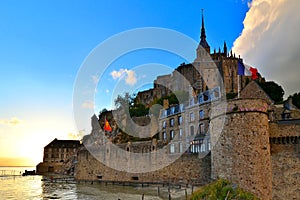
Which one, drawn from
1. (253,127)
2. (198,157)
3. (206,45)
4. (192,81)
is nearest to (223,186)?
(253,127)

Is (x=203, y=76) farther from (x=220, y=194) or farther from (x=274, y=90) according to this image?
(x=220, y=194)

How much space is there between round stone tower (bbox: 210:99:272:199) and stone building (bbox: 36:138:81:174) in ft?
225

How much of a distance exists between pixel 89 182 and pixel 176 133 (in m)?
15.0

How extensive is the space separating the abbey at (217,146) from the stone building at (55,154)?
2076 centimetres

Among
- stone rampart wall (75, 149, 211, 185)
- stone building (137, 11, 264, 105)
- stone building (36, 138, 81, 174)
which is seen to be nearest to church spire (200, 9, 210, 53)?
stone building (137, 11, 264, 105)

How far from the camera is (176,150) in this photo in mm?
46594

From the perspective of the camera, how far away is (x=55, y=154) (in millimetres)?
88312

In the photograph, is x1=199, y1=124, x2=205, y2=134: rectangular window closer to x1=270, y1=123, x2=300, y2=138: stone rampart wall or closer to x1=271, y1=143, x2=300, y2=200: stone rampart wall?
x1=270, y1=123, x2=300, y2=138: stone rampart wall

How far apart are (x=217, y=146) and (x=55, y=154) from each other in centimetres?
7253

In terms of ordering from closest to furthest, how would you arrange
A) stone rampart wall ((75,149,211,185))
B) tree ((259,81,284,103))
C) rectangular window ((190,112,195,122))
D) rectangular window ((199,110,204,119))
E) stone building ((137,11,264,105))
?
stone rampart wall ((75,149,211,185)), rectangular window ((199,110,204,119)), rectangular window ((190,112,195,122)), tree ((259,81,284,103)), stone building ((137,11,264,105))

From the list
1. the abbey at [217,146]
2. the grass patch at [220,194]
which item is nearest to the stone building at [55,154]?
the abbey at [217,146]

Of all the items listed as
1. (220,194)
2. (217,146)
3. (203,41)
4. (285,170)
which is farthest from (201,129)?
(203,41)

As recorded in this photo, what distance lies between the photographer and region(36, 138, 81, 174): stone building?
8606cm

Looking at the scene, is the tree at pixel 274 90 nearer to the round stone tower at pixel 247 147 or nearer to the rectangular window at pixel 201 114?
the rectangular window at pixel 201 114
